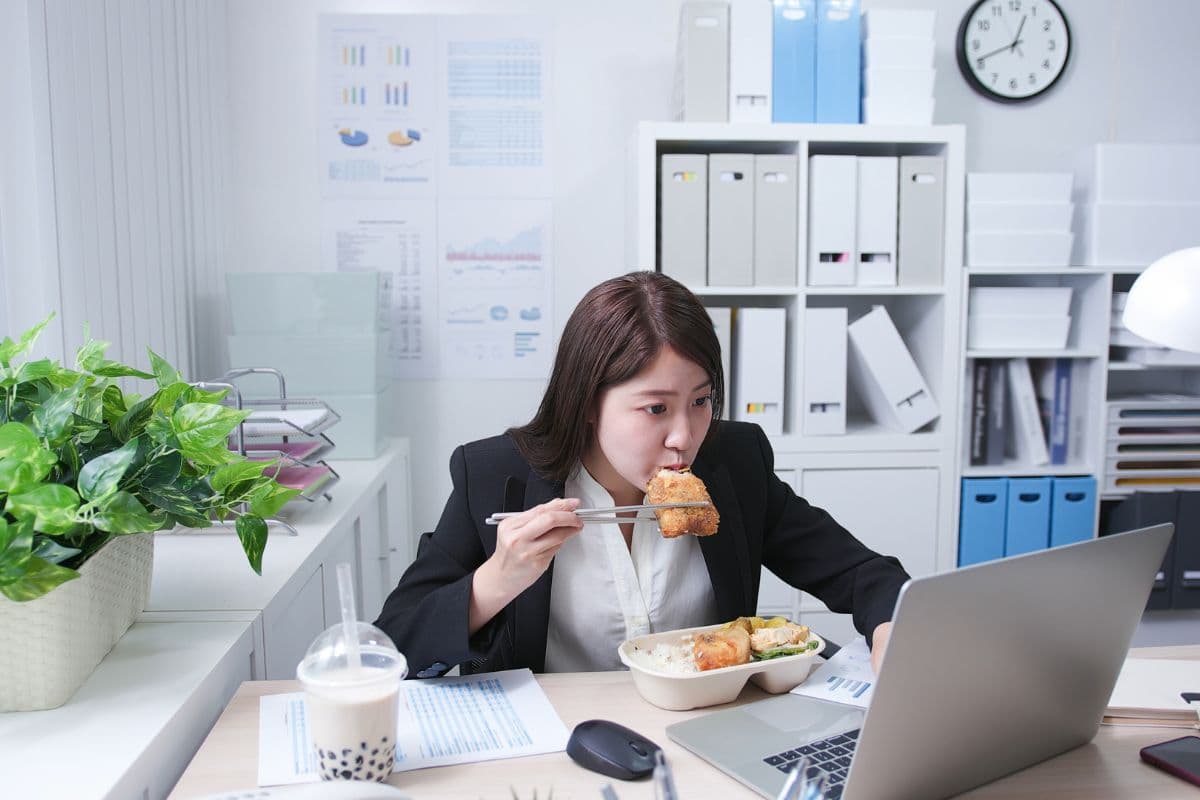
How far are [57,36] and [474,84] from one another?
128cm

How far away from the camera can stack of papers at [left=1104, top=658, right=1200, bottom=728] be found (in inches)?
43.8

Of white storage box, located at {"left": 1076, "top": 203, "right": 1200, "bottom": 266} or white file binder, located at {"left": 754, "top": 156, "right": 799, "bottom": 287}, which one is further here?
white storage box, located at {"left": 1076, "top": 203, "right": 1200, "bottom": 266}

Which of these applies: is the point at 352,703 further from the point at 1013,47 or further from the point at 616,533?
the point at 1013,47

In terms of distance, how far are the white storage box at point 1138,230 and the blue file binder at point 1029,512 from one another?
0.69 meters

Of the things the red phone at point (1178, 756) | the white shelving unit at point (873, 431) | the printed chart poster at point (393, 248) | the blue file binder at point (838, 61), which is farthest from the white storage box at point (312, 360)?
the red phone at point (1178, 756)

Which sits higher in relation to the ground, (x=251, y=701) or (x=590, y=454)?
(x=590, y=454)

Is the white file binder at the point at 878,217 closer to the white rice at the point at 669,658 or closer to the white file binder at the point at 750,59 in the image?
the white file binder at the point at 750,59

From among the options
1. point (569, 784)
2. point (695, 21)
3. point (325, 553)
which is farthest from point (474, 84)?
point (569, 784)

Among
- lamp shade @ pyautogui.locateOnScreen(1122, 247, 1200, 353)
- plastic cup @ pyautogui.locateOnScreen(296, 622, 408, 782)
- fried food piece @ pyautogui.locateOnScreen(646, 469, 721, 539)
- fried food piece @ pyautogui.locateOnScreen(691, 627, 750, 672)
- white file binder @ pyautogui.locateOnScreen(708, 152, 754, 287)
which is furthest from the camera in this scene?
white file binder @ pyautogui.locateOnScreen(708, 152, 754, 287)

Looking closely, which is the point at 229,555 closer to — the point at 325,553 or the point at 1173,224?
the point at 325,553

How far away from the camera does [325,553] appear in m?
1.87

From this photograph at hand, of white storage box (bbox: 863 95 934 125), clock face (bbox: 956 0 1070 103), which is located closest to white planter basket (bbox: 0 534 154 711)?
white storage box (bbox: 863 95 934 125)

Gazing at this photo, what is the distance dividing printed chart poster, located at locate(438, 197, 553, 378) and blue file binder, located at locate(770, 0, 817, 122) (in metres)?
0.80

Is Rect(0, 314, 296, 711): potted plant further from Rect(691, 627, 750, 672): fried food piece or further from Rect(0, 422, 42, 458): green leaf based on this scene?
Rect(691, 627, 750, 672): fried food piece
